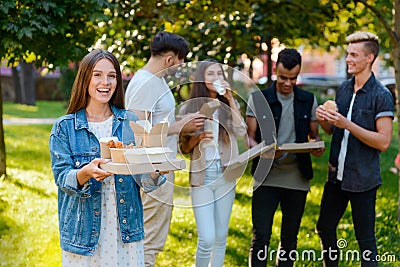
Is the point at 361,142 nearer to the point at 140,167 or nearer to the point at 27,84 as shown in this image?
the point at 140,167

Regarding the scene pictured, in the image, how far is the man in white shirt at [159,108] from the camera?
12.2 ft

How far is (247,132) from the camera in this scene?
4.14m

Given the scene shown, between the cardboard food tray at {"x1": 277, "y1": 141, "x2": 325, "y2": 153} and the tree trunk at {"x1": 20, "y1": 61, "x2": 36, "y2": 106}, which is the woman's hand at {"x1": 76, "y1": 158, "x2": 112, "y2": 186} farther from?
the tree trunk at {"x1": 20, "y1": 61, "x2": 36, "y2": 106}

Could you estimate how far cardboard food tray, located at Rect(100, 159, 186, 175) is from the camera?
2883mm

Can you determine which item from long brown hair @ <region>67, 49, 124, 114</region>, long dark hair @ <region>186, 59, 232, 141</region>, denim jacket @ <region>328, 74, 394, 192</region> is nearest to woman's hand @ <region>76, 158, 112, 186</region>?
long brown hair @ <region>67, 49, 124, 114</region>

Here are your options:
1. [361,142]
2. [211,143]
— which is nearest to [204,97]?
[211,143]

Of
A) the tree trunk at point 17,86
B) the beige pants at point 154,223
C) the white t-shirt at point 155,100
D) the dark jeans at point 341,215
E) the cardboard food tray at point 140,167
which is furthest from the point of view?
the tree trunk at point 17,86

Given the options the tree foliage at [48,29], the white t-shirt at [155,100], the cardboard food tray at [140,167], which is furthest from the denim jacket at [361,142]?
the tree foliage at [48,29]

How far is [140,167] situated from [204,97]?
1.07 metres

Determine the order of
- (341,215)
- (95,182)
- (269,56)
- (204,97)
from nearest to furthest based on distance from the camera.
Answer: (95,182), (204,97), (341,215), (269,56)

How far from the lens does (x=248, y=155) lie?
3967 millimetres

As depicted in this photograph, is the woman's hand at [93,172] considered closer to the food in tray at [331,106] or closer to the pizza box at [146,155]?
the pizza box at [146,155]

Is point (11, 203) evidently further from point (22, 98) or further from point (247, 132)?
point (22, 98)

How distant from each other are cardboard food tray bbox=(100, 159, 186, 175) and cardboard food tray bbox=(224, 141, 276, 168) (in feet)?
2.82
